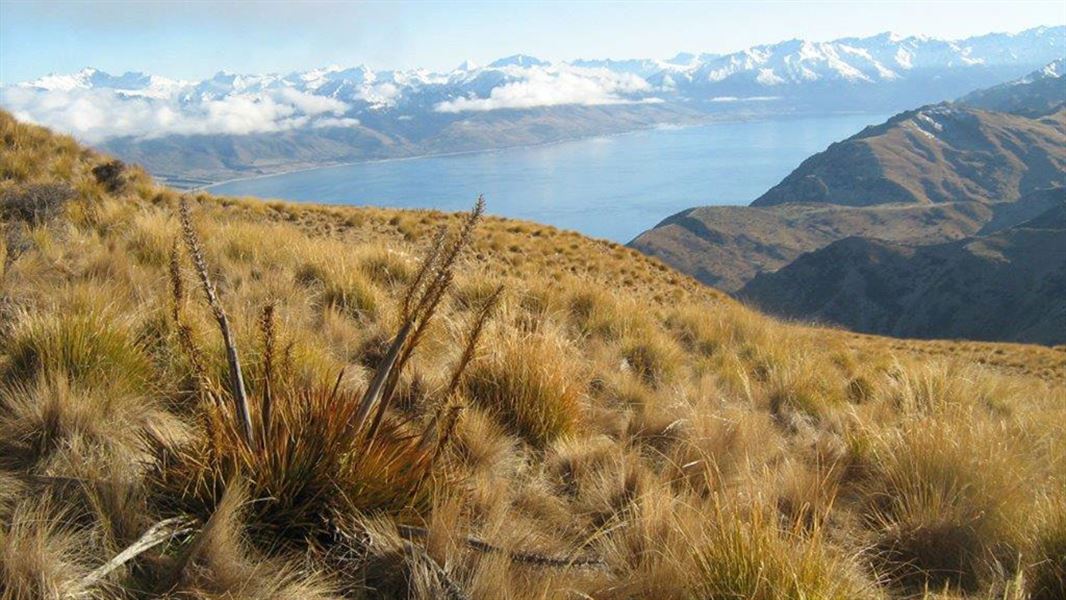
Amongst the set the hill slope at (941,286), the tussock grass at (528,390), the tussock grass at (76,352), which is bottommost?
the hill slope at (941,286)

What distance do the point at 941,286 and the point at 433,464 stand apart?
522 feet

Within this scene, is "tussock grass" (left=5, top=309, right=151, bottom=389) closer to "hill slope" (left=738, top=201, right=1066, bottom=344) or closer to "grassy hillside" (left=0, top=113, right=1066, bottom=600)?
"grassy hillside" (left=0, top=113, right=1066, bottom=600)

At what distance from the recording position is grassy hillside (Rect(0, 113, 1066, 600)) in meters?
2.29

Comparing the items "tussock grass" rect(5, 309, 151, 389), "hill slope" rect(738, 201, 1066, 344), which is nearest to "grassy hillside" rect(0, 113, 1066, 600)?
"tussock grass" rect(5, 309, 151, 389)

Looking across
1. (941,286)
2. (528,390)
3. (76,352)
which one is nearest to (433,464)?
(528,390)

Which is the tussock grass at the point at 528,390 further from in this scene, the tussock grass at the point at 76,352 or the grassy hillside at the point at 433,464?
the tussock grass at the point at 76,352

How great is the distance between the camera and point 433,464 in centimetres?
273

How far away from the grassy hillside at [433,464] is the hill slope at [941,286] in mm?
113515

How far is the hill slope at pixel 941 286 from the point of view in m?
121

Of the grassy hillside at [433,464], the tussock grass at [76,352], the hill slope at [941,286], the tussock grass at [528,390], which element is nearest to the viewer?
the grassy hillside at [433,464]

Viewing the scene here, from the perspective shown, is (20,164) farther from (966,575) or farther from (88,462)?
(966,575)

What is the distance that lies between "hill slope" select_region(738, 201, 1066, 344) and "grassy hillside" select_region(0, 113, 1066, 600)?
113515 millimetres

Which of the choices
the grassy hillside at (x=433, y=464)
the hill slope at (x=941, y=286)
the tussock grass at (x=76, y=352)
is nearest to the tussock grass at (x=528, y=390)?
the grassy hillside at (x=433, y=464)

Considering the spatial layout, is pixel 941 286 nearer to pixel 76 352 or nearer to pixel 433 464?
pixel 433 464
